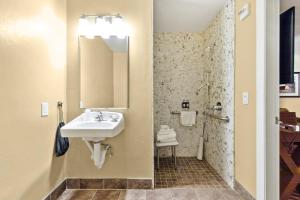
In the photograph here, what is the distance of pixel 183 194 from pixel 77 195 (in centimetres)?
119

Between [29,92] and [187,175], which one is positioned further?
[187,175]

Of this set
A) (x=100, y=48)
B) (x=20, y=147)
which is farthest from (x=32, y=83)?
(x=100, y=48)

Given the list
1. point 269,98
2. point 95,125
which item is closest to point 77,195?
point 95,125

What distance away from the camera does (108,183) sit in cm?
261

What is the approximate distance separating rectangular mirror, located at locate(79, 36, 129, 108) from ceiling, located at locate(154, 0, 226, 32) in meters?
1.02

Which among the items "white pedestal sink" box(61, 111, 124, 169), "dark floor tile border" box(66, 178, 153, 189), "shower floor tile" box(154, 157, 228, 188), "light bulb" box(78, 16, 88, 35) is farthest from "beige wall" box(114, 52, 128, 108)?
"shower floor tile" box(154, 157, 228, 188)

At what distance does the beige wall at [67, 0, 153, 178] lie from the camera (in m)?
2.61

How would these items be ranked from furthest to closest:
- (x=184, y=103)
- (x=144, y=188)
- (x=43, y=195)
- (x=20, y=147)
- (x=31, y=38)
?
(x=184, y=103) < (x=144, y=188) < (x=43, y=195) < (x=31, y=38) < (x=20, y=147)

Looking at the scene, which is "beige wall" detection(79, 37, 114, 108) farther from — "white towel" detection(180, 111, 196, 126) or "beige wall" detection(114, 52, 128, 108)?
"white towel" detection(180, 111, 196, 126)

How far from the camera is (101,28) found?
2.62 m

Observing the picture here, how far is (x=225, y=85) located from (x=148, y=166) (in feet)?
4.72

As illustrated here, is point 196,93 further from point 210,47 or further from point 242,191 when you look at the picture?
point 242,191

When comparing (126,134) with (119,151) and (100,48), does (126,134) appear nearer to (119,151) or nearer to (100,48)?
(119,151)

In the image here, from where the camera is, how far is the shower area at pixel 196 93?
113 inches
